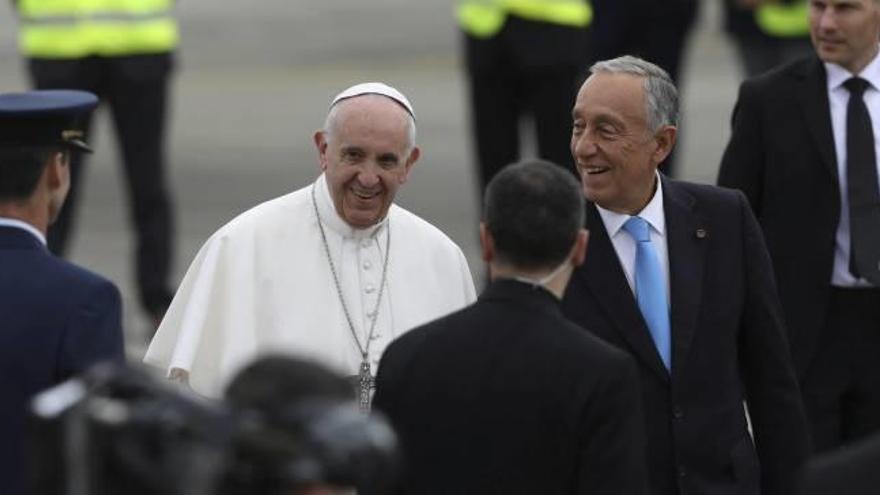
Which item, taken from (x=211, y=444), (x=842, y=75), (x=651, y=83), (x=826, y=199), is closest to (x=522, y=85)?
(x=842, y=75)

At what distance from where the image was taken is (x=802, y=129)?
24.9ft

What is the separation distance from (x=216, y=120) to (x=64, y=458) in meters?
12.2

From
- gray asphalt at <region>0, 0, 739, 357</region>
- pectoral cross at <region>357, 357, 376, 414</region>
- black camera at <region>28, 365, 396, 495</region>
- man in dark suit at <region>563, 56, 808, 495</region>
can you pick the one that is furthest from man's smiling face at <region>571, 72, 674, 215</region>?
gray asphalt at <region>0, 0, 739, 357</region>

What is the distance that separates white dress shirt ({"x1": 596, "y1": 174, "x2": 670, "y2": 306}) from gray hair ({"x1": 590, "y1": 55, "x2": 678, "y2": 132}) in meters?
0.18

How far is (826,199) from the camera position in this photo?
7.56 meters

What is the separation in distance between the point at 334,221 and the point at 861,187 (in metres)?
1.83

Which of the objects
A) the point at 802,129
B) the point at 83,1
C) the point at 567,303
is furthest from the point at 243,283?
the point at 83,1

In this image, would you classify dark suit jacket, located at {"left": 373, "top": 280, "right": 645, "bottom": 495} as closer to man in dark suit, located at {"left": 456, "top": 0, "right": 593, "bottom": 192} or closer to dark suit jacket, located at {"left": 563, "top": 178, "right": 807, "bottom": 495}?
dark suit jacket, located at {"left": 563, "top": 178, "right": 807, "bottom": 495}

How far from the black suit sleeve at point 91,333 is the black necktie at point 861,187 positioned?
2.68 meters

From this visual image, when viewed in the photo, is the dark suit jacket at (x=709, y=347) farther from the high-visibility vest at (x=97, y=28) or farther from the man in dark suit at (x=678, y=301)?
the high-visibility vest at (x=97, y=28)

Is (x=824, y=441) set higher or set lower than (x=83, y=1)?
lower

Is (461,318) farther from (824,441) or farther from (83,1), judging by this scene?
(83,1)

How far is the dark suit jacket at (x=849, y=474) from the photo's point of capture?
399cm

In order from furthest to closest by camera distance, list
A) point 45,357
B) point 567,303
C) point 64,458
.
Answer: point 567,303, point 45,357, point 64,458
